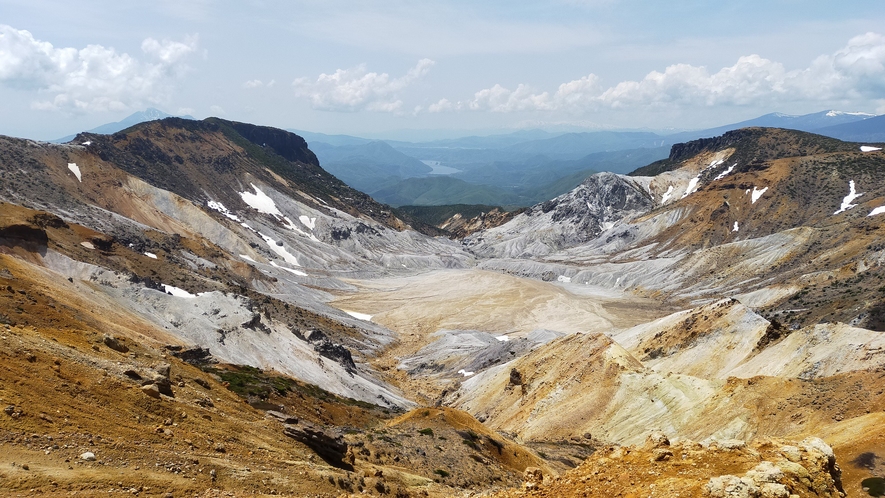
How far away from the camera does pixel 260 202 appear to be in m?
174

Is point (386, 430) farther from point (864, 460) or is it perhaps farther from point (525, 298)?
point (525, 298)

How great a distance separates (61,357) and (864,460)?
30.0 metres

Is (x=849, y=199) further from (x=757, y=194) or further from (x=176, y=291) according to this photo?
(x=176, y=291)

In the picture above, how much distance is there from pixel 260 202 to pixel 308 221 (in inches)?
622

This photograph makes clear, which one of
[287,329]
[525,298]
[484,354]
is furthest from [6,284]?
[525,298]

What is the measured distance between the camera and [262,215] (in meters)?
166

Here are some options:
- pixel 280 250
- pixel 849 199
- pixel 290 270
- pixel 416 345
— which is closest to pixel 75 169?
pixel 280 250

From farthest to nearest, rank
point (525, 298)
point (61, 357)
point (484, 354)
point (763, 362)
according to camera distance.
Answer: point (525, 298) → point (484, 354) → point (763, 362) → point (61, 357)

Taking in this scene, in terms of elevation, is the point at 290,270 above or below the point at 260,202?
below

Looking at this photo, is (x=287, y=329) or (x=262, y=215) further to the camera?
(x=262, y=215)

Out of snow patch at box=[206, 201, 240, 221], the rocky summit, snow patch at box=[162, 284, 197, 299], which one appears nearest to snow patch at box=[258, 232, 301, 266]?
the rocky summit

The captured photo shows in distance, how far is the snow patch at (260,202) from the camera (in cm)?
17038

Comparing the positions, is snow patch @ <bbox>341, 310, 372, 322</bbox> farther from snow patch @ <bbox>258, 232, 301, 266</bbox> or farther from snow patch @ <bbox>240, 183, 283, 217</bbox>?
snow patch @ <bbox>240, 183, 283, 217</bbox>

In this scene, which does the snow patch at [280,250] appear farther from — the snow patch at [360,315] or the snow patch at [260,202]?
the snow patch at [360,315]
